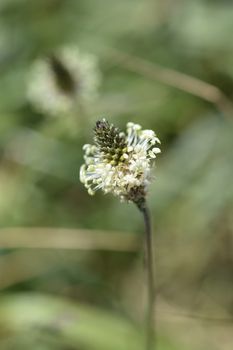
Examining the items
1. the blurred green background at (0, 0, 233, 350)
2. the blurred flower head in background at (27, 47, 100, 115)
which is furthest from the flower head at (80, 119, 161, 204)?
the blurred flower head in background at (27, 47, 100, 115)

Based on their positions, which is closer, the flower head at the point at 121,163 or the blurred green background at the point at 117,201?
the flower head at the point at 121,163

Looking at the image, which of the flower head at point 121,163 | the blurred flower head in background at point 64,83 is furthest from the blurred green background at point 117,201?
the flower head at point 121,163

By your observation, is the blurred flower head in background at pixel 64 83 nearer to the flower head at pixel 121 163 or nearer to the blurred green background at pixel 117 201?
the blurred green background at pixel 117 201

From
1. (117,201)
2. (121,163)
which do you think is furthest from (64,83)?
(121,163)

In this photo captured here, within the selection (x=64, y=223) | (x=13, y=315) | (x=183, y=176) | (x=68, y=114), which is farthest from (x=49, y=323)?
(x=68, y=114)

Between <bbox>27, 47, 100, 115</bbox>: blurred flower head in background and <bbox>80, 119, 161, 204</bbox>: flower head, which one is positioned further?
<bbox>27, 47, 100, 115</bbox>: blurred flower head in background

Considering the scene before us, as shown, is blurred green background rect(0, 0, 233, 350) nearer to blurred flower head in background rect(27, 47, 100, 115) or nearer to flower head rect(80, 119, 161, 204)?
blurred flower head in background rect(27, 47, 100, 115)

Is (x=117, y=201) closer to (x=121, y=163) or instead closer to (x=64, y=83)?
(x=64, y=83)
